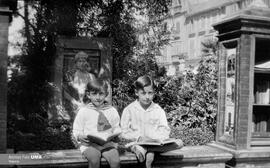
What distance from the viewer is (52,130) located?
876cm

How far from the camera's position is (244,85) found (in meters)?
5.14

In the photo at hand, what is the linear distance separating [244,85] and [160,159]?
166 cm

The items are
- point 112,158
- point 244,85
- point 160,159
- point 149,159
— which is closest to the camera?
point 112,158

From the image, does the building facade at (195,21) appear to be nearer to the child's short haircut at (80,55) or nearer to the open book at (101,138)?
the child's short haircut at (80,55)

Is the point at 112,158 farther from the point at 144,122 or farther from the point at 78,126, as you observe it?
the point at 144,122

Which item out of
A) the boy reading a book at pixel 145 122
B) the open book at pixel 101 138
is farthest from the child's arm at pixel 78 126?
the boy reading a book at pixel 145 122

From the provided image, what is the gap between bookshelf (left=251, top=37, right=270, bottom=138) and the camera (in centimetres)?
541

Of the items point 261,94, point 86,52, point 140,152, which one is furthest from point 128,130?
point 86,52

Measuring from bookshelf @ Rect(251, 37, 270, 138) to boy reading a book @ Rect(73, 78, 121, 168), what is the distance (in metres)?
2.39

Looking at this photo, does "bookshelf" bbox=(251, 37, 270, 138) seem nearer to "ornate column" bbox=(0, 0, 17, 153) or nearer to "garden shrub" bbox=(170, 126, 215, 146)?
"garden shrub" bbox=(170, 126, 215, 146)

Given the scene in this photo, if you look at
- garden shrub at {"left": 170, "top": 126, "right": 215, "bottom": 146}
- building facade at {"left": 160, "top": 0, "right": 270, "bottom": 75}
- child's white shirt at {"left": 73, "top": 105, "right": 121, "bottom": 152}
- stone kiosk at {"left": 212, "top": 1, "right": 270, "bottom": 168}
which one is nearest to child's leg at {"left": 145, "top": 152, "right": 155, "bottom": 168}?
child's white shirt at {"left": 73, "top": 105, "right": 121, "bottom": 152}

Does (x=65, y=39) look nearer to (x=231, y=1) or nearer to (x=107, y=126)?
(x=107, y=126)

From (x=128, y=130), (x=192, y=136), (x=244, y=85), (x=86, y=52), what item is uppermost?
(x=86, y=52)

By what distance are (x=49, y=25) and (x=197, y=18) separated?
3430 cm
